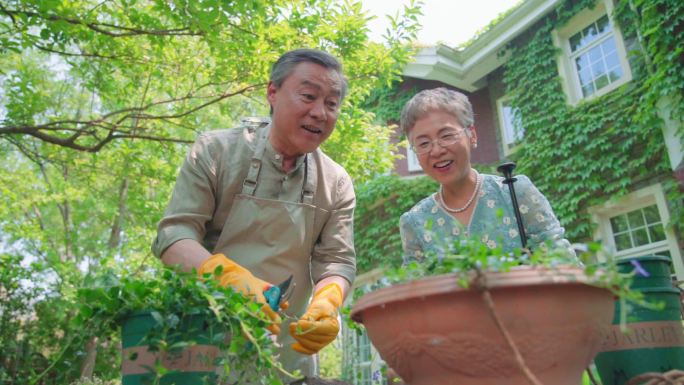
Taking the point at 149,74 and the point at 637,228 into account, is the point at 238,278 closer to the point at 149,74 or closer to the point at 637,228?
the point at 149,74

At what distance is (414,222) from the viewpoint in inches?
74.0

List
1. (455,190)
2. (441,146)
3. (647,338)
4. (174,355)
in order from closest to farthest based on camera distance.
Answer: (174,355)
(647,338)
(441,146)
(455,190)

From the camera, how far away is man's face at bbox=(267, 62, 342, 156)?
6.56 ft

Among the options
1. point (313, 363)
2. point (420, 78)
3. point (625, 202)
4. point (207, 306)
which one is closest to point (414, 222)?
point (313, 363)

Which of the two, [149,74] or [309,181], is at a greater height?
[149,74]

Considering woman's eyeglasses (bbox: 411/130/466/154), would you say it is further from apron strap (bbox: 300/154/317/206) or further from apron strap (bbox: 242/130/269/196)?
apron strap (bbox: 242/130/269/196)

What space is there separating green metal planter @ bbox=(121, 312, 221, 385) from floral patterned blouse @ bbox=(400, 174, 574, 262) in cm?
86

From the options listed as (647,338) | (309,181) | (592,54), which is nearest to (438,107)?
(309,181)

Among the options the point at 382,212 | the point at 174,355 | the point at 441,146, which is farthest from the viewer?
the point at 382,212

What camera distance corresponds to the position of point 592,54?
7676 mm

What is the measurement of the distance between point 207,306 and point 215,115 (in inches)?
361

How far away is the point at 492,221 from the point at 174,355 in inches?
48.5

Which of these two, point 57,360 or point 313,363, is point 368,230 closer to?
point 313,363

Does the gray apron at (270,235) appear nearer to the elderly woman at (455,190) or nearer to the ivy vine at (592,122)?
the elderly woman at (455,190)
